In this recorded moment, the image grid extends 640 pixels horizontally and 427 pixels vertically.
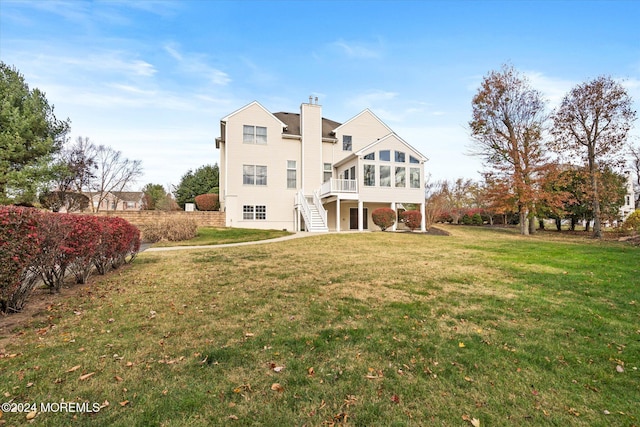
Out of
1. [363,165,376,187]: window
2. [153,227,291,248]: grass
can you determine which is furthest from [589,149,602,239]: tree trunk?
[153,227,291,248]: grass

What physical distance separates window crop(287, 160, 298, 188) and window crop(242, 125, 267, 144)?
8.36ft

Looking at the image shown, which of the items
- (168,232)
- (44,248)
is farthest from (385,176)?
(44,248)

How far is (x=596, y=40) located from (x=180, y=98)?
2091cm

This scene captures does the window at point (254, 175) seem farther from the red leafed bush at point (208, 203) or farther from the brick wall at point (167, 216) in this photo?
the red leafed bush at point (208, 203)

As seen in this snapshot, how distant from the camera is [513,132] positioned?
68.9 feet

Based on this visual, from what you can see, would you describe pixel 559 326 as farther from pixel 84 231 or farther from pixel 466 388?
pixel 84 231

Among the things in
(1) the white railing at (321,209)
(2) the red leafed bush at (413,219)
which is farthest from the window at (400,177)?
(1) the white railing at (321,209)

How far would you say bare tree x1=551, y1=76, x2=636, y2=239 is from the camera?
683 inches

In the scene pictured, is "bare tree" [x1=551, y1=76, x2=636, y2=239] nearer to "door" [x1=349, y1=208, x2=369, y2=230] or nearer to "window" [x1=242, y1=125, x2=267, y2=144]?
"door" [x1=349, y1=208, x2=369, y2=230]

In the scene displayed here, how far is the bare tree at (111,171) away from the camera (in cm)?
2991

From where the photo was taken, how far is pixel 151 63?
47.2 ft

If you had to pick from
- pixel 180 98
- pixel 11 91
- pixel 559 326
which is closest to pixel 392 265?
pixel 559 326

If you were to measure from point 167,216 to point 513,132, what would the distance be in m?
25.0

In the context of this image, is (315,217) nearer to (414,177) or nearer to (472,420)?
(414,177)
